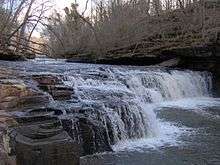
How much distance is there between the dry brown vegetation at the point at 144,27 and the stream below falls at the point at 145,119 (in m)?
4.44

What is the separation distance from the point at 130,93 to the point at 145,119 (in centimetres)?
202

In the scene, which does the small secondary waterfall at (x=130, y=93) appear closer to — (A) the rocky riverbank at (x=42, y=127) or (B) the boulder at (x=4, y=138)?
(A) the rocky riverbank at (x=42, y=127)

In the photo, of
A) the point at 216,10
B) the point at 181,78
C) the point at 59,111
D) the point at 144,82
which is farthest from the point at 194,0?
the point at 59,111

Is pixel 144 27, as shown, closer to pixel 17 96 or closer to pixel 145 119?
pixel 145 119

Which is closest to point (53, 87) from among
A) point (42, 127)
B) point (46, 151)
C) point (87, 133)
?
point (87, 133)

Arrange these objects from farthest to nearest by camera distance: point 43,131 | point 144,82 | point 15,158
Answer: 1. point 144,82
2. point 43,131
3. point 15,158

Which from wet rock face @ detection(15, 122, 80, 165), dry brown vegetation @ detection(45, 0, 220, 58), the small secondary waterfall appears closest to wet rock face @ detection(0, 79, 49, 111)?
the small secondary waterfall

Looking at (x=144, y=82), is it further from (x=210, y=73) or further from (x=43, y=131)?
(x=43, y=131)

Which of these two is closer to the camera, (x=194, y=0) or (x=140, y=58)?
(x=140, y=58)

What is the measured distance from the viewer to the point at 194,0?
80.2 feet

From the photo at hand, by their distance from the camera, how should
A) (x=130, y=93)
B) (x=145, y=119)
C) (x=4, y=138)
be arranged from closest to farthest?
(x=4, y=138)
(x=145, y=119)
(x=130, y=93)

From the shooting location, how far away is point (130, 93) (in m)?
12.9

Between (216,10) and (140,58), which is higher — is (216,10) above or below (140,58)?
above

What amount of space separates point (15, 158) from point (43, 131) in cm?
70
